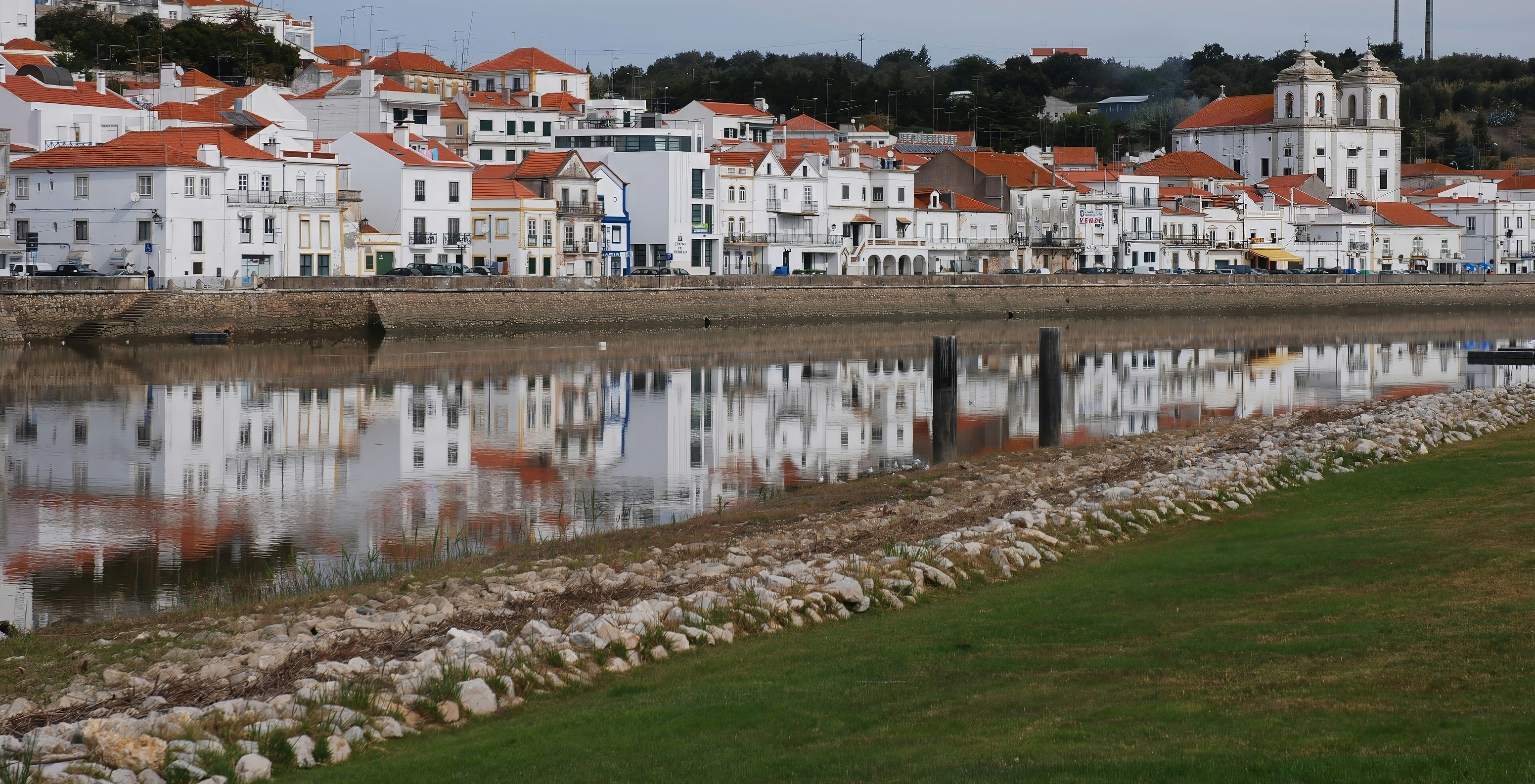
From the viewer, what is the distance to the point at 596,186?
74.2 meters

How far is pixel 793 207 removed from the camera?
8375cm

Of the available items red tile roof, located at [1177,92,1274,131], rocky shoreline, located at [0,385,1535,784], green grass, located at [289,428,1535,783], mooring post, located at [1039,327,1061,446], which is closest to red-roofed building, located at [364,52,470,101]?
red tile roof, located at [1177,92,1274,131]

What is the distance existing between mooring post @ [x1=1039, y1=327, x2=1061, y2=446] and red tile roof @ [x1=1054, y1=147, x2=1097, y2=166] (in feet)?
279

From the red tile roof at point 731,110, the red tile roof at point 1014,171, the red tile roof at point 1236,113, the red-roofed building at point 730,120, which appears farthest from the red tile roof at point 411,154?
the red tile roof at point 1236,113

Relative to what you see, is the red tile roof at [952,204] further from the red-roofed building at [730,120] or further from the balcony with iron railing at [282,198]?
the balcony with iron railing at [282,198]

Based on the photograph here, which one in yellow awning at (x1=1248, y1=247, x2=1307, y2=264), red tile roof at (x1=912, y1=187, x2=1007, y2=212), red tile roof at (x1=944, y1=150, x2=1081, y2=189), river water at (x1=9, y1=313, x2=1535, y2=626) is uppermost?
Result: red tile roof at (x1=944, y1=150, x2=1081, y2=189)

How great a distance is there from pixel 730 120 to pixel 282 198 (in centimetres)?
4640

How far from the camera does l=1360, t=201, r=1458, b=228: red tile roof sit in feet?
362

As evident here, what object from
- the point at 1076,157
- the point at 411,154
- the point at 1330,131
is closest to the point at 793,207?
the point at 411,154

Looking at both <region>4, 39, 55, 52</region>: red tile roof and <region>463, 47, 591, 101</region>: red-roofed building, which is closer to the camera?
<region>4, 39, 55, 52</region>: red tile roof

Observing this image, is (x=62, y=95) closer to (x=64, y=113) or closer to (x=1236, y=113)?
(x=64, y=113)

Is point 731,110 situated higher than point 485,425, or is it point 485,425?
point 731,110

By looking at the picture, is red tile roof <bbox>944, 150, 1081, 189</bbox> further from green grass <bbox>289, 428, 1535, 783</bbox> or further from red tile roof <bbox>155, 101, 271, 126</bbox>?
green grass <bbox>289, 428, 1535, 783</bbox>

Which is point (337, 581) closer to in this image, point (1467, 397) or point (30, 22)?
point (1467, 397)
